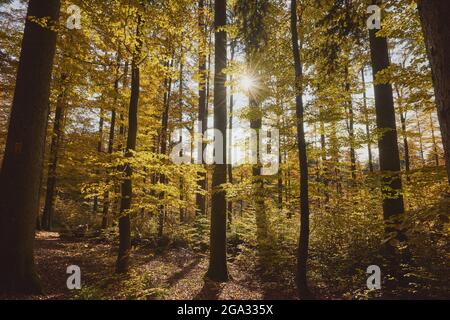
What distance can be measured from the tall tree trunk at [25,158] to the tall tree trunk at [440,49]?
22.7ft

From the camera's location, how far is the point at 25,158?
610 cm

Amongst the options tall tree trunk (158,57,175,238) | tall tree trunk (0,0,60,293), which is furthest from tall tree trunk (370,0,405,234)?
tall tree trunk (0,0,60,293)

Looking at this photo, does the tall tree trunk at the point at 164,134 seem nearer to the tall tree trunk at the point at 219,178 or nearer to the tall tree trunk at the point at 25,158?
the tall tree trunk at the point at 219,178

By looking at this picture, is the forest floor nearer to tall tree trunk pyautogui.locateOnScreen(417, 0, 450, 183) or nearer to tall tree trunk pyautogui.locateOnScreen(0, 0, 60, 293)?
tall tree trunk pyautogui.locateOnScreen(0, 0, 60, 293)

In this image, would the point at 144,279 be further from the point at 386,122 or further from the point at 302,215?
the point at 386,122

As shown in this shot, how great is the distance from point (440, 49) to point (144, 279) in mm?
7611

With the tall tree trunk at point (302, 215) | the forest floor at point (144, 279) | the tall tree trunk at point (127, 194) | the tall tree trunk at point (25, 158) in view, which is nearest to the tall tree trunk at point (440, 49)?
the tall tree trunk at point (302, 215)

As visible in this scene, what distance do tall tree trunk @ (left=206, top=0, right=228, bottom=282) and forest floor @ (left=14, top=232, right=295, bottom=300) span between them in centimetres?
56

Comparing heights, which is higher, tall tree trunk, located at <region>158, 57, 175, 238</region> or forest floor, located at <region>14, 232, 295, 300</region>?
tall tree trunk, located at <region>158, 57, 175, 238</region>

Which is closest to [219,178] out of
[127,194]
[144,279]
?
[127,194]

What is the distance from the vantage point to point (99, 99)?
47.4 feet

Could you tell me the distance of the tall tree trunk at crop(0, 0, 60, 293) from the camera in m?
5.81

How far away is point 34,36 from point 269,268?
911cm
